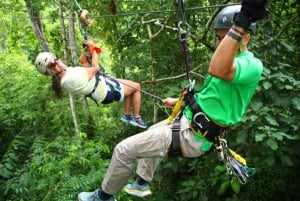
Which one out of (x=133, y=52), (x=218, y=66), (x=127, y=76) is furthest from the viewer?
(x=127, y=76)

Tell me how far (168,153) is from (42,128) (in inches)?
178

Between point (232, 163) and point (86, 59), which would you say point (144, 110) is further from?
point (232, 163)

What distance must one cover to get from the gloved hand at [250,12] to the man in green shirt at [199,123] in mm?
274

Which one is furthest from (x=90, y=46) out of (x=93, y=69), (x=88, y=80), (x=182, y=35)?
(x=182, y=35)

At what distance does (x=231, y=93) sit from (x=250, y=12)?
73 centimetres

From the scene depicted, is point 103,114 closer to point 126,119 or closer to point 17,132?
point 17,132

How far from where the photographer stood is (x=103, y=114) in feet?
24.7

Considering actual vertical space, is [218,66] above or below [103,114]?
above

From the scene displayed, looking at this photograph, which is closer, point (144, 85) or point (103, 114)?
point (144, 85)

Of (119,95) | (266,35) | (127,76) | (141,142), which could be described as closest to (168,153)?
(141,142)

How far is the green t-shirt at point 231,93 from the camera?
2377 mm

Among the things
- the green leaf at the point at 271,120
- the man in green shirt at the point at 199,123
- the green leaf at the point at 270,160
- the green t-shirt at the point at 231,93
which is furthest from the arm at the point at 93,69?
the green leaf at the point at 270,160

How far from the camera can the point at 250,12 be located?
1.99 m

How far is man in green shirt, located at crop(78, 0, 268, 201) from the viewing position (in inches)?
97.2
